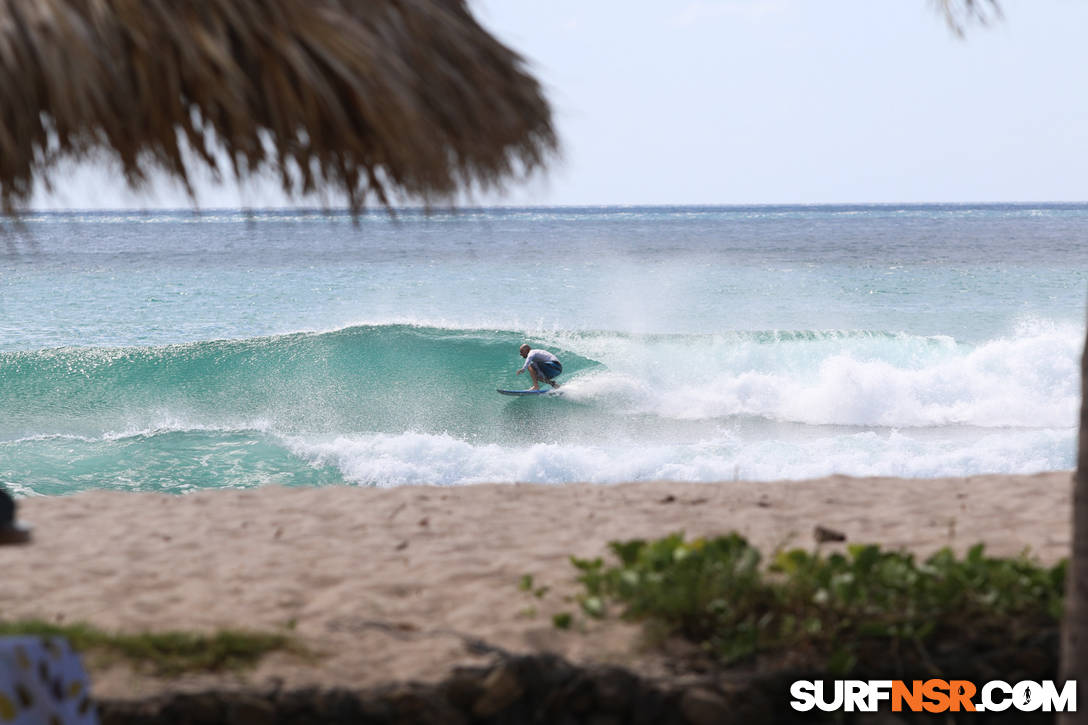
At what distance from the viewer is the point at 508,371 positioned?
46.8 feet

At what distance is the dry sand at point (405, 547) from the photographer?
311cm

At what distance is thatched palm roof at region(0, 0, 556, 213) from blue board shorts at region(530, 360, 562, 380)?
9.71 metres

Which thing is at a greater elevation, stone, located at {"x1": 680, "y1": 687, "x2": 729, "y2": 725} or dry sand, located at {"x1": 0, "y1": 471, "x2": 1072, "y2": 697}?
dry sand, located at {"x1": 0, "y1": 471, "x2": 1072, "y2": 697}

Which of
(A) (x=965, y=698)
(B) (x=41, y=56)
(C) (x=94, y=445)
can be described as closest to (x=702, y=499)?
(A) (x=965, y=698)

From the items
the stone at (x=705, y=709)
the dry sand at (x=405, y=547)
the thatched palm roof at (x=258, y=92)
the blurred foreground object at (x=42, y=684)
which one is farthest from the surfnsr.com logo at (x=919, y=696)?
the blurred foreground object at (x=42, y=684)

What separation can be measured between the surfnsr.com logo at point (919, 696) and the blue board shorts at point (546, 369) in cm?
963

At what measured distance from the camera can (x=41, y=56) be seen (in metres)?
2.06

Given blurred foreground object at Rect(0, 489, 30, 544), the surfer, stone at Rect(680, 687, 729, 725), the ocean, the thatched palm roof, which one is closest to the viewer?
the thatched palm roof

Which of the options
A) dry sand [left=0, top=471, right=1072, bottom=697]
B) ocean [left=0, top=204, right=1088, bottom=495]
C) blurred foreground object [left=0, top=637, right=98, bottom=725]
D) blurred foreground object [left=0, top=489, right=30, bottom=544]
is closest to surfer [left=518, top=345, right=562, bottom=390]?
ocean [left=0, top=204, right=1088, bottom=495]

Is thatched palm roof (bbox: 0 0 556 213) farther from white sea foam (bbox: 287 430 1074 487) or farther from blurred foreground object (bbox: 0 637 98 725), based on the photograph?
white sea foam (bbox: 287 430 1074 487)

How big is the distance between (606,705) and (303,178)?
1798 millimetres

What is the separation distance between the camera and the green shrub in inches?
114

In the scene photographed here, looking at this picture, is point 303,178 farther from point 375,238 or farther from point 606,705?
point 375,238

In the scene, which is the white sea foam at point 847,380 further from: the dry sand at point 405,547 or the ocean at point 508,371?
the dry sand at point 405,547
